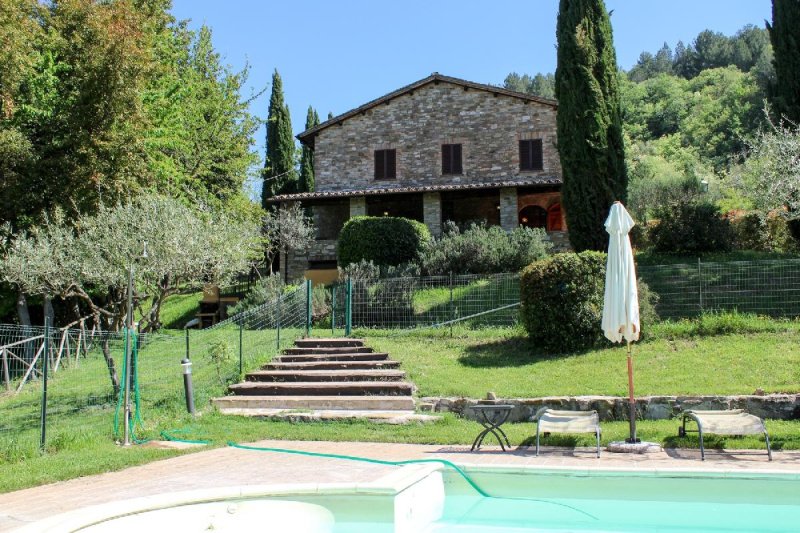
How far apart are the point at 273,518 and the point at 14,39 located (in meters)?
15.1

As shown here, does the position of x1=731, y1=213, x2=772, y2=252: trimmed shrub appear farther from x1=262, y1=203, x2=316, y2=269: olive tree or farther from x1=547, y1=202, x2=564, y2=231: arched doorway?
x1=262, y1=203, x2=316, y2=269: olive tree

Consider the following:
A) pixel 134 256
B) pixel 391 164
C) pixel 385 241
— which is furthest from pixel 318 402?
pixel 391 164

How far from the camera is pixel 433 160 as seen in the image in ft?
93.8

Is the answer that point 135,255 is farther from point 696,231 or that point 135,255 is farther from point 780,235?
point 780,235

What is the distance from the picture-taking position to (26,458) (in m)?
9.04

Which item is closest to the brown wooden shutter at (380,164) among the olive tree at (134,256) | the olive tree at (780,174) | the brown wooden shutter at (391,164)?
the brown wooden shutter at (391,164)

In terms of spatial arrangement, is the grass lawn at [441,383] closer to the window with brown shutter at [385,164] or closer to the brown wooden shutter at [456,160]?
the brown wooden shutter at [456,160]

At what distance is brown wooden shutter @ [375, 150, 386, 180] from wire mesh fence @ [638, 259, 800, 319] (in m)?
15.3

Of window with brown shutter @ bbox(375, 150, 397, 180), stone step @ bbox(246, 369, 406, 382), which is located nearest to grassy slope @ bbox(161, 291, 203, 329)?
window with brown shutter @ bbox(375, 150, 397, 180)

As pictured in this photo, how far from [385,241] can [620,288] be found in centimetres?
1469

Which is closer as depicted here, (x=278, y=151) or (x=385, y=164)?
(x=385, y=164)

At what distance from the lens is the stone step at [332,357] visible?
1473 cm

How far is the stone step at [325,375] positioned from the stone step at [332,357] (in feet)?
2.71

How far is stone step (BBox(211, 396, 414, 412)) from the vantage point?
39.9 feet
